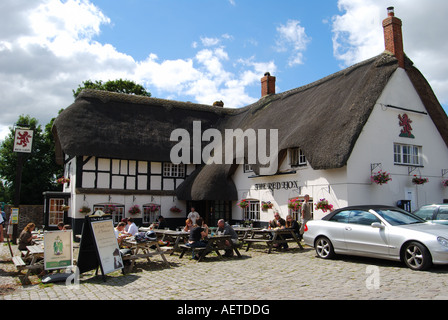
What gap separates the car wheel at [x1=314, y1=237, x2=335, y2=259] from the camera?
397 inches

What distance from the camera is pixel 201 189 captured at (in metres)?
19.1

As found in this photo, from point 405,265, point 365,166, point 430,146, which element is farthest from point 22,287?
point 430,146

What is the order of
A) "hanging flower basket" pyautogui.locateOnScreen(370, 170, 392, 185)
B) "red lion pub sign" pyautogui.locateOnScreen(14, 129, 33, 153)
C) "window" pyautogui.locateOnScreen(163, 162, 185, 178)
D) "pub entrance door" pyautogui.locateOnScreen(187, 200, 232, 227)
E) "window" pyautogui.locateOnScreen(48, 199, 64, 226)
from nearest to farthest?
"hanging flower basket" pyautogui.locateOnScreen(370, 170, 392, 185) < "red lion pub sign" pyautogui.locateOnScreen(14, 129, 33, 153) < "window" pyautogui.locateOnScreen(48, 199, 64, 226) < "pub entrance door" pyautogui.locateOnScreen(187, 200, 232, 227) < "window" pyautogui.locateOnScreen(163, 162, 185, 178)

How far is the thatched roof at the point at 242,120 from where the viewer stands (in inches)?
560

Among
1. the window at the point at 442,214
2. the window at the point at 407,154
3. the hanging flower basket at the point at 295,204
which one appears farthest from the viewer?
the window at the point at 407,154

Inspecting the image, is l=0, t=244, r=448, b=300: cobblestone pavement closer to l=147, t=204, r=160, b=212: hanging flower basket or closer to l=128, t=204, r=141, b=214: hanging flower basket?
l=128, t=204, r=141, b=214: hanging flower basket

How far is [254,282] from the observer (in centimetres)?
755

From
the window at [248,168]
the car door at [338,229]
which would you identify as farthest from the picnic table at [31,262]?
the window at [248,168]

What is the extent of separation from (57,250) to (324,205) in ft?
30.6

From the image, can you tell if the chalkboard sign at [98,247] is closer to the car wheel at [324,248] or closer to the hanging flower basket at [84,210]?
the car wheel at [324,248]

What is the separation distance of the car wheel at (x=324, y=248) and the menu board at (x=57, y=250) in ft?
21.4

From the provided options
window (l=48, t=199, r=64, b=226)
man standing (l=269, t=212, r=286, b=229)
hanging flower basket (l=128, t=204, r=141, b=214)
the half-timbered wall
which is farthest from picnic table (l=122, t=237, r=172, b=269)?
window (l=48, t=199, r=64, b=226)

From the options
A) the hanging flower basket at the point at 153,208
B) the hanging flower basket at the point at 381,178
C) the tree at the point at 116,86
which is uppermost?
the tree at the point at 116,86

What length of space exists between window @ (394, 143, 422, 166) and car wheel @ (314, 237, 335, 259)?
6.92 m
